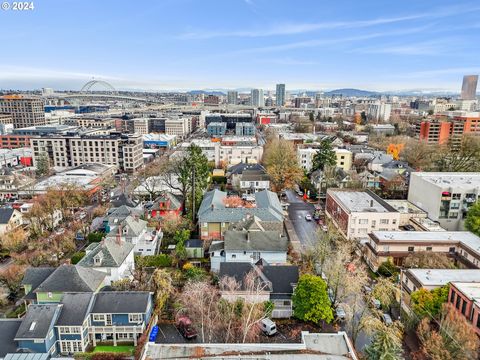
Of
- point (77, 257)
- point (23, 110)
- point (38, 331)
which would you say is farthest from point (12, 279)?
point (23, 110)

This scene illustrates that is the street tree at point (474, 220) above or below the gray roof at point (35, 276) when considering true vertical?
above

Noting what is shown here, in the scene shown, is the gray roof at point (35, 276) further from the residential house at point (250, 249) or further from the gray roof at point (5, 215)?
the gray roof at point (5, 215)

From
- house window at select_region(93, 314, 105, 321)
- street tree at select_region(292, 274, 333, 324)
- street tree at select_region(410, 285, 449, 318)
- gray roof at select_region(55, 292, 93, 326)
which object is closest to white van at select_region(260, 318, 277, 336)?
street tree at select_region(292, 274, 333, 324)

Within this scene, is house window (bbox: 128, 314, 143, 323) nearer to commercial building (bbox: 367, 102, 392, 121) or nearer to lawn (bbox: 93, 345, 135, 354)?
lawn (bbox: 93, 345, 135, 354)

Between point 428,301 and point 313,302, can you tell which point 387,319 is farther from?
point 313,302

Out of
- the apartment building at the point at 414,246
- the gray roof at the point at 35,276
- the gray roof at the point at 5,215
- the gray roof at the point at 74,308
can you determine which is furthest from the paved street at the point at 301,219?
the gray roof at the point at 5,215

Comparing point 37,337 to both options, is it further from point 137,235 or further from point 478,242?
point 478,242

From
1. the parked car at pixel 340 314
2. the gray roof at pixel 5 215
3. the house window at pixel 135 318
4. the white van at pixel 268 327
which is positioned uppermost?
the gray roof at pixel 5 215
